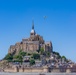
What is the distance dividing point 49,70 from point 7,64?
12.1 m

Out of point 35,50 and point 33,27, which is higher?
point 33,27

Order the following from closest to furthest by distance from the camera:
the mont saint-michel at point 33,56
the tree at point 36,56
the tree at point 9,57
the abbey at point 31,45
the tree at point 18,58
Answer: the mont saint-michel at point 33,56, the tree at point 36,56, the tree at point 18,58, the tree at point 9,57, the abbey at point 31,45

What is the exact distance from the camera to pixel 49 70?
77.2 m

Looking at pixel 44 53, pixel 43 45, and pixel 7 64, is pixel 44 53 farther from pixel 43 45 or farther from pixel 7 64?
pixel 7 64

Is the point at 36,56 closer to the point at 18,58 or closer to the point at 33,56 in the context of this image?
the point at 33,56

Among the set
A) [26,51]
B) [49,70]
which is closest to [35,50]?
[26,51]

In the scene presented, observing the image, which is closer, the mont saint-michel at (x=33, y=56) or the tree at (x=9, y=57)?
the mont saint-michel at (x=33, y=56)

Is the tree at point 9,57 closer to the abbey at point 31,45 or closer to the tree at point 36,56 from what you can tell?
the abbey at point 31,45

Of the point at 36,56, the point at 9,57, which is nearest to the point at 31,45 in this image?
the point at 36,56

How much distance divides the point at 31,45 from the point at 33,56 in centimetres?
427

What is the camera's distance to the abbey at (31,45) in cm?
9144

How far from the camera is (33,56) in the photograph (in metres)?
88.2

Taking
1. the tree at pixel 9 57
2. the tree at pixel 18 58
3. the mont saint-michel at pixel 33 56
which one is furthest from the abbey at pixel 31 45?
the tree at pixel 18 58

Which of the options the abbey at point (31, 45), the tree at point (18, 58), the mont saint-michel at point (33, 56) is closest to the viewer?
the mont saint-michel at point (33, 56)
